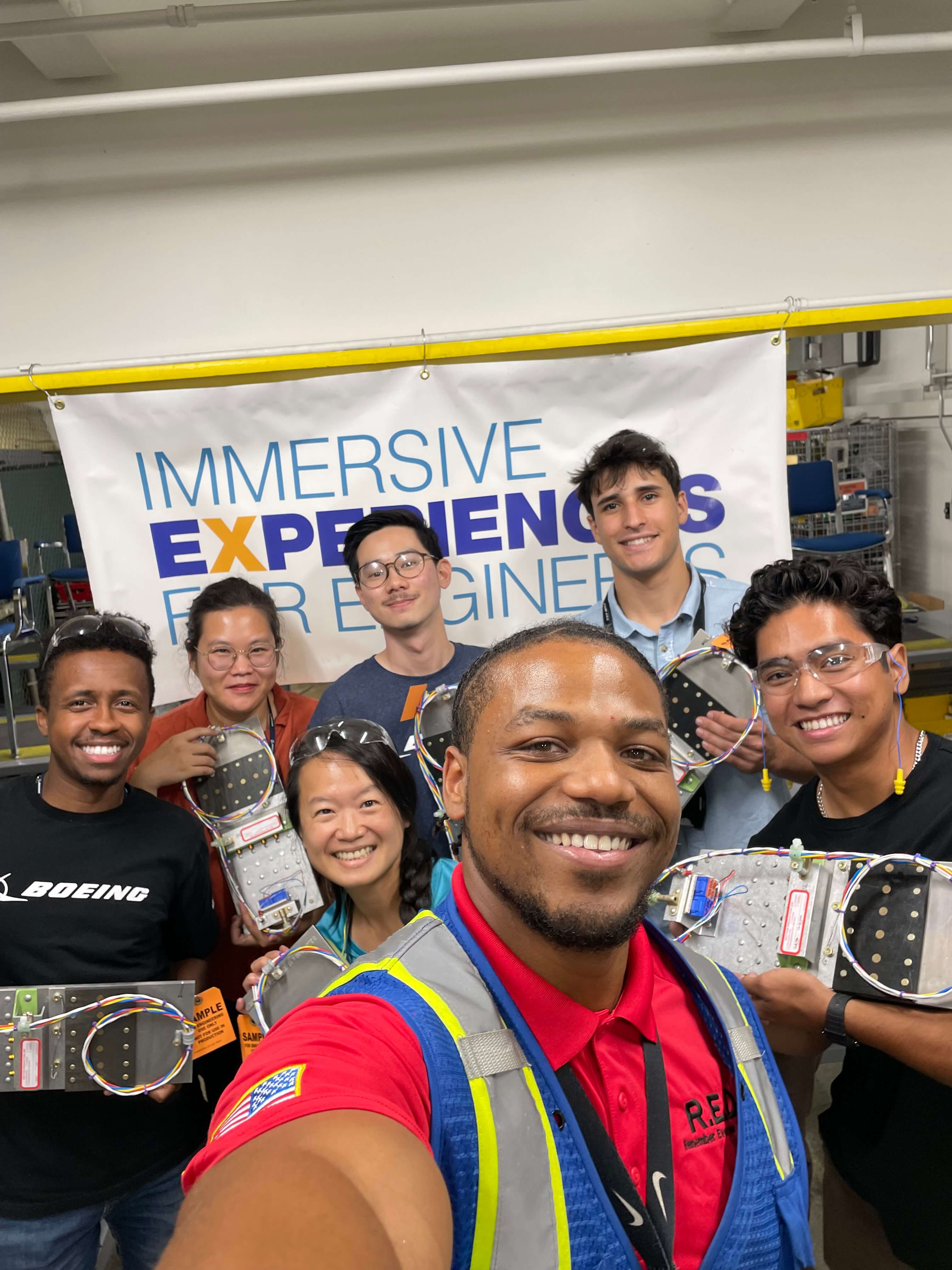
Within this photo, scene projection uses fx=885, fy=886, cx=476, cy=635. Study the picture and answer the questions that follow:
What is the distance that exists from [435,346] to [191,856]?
1627 millimetres

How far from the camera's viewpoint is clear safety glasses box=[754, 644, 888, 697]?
5.66 feet

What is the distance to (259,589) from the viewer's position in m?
2.57

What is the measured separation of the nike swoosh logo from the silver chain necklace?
0.99 meters

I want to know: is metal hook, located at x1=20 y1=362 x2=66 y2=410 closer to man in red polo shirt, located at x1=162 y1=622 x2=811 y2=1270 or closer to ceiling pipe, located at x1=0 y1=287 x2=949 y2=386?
ceiling pipe, located at x1=0 y1=287 x2=949 y2=386

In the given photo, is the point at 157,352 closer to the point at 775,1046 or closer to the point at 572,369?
the point at 572,369

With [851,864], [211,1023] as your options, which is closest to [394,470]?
[211,1023]

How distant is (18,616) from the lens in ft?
17.4

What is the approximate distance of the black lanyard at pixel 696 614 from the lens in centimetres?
240

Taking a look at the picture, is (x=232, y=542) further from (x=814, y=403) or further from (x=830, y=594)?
(x=814, y=403)

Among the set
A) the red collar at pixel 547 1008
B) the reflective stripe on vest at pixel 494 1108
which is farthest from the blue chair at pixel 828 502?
the reflective stripe on vest at pixel 494 1108

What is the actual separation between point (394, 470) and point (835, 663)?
150cm

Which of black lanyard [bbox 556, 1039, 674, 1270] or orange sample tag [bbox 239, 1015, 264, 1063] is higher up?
black lanyard [bbox 556, 1039, 674, 1270]

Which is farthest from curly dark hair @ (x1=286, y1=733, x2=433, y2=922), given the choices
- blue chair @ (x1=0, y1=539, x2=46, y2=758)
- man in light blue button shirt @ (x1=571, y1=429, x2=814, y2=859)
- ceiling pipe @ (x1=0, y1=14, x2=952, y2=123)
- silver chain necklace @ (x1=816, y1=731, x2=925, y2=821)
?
blue chair @ (x1=0, y1=539, x2=46, y2=758)

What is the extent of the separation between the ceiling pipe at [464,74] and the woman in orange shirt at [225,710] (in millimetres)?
1462
